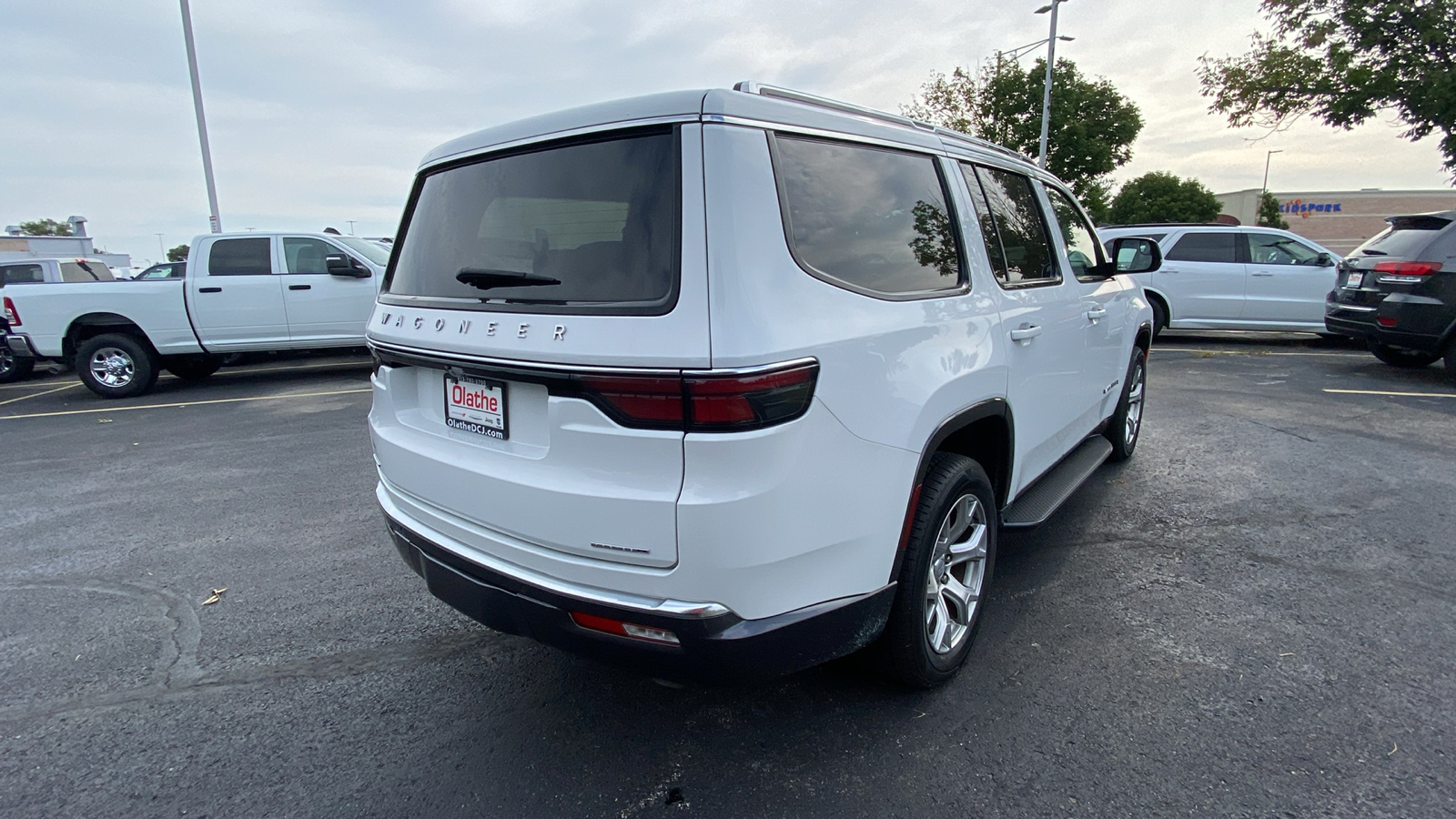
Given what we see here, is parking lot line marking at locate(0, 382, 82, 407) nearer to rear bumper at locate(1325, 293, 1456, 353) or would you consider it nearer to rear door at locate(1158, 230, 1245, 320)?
rear door at locate(1158, 230, 1245, 320)

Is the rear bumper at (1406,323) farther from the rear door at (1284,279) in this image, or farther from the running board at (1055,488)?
the running board at (1055,488)

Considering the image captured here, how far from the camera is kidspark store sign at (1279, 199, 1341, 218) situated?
2215 inches

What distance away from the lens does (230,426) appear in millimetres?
7254

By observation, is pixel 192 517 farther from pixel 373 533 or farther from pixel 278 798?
pixel 278 798

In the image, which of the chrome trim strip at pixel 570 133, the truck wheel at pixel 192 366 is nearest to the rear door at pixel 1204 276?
the chrome trim strip at pixel 570 133

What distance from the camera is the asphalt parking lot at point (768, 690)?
2203mm

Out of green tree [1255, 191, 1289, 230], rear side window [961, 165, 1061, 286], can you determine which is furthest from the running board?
green tree [1255, 191, 1289, 230]

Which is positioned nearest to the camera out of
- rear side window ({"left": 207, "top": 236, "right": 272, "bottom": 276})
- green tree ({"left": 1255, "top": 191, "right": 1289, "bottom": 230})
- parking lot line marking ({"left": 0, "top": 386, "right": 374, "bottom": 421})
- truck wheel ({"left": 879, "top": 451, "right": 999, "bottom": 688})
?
truck wheel ({"left": 879, "top": 451, "right": 999, "bottom": 688})

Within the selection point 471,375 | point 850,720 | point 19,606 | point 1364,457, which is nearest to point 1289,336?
point 1364,457

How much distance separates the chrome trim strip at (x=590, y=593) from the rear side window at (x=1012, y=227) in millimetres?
1839

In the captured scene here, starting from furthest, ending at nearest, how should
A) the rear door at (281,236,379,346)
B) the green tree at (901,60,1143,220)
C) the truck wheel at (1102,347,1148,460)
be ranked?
the green tree at (901,60,1143,220)
the rear door at (281,236,379,346)
the truck wheel at (1102,347,1148,460)

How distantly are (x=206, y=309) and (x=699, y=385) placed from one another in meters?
10.0

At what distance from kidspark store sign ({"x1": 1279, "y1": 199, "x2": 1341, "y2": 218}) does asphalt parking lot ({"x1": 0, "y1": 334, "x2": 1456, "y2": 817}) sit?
65.7 meters

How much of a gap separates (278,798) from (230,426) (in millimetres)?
6180
